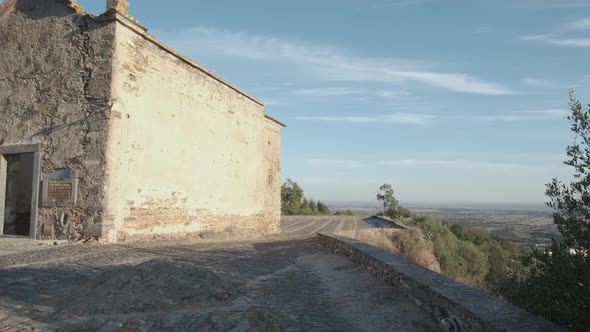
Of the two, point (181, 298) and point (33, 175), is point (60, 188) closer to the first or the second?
point (33, 175)

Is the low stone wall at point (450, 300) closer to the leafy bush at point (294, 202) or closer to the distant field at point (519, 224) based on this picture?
the distant field at point (519, 224)

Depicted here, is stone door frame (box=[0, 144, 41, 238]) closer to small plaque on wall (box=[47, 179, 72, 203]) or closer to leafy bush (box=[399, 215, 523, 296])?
small plaque on wall (box=[47, 179, 72, 203])

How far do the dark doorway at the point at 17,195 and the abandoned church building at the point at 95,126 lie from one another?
0.03 m

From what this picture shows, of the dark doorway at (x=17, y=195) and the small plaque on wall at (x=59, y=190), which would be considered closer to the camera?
the small plaque on wall at (x=59, y=190)

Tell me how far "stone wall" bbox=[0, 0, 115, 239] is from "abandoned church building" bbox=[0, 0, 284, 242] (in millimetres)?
24

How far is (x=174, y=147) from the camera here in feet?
35.3

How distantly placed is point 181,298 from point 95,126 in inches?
226

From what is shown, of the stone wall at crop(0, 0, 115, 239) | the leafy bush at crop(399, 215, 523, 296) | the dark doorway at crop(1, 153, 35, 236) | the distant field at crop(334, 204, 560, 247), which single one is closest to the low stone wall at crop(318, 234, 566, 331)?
the distant field at crop(334, 204, 560, 247)

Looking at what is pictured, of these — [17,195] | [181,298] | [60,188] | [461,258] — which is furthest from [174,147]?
[461,258]

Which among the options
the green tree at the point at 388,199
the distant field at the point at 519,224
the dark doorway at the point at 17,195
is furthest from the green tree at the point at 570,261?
the green tree at the point at 388,199

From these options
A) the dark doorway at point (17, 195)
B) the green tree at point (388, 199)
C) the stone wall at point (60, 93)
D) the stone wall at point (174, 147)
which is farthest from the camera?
the green tree at point (388, 199)

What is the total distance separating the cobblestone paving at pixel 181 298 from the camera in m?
3.89

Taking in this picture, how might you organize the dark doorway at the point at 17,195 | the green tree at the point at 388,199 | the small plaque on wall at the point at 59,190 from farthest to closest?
the green tree at the point at 388,199 < the dark doorway at the point at 17,195 < the small plaque on wall at the point at 59,190

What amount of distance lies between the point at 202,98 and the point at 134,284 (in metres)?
8.29
